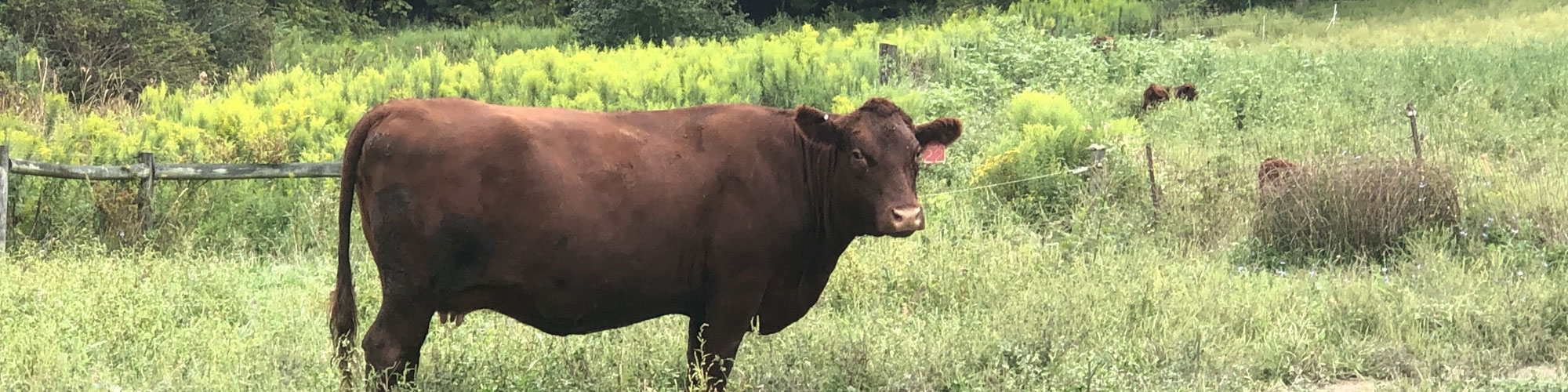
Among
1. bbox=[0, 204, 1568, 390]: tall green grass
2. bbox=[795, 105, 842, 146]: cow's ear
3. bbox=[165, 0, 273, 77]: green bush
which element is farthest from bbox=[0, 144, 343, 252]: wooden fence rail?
bbox=[165, 0, 273, 77]: green bush

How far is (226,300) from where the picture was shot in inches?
255

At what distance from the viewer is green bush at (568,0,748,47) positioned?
2191 centimetres

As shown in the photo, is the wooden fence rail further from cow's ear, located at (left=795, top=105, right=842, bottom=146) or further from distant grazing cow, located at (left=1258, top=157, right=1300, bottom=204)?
distant grazing cow, located at (left=1258, top=157, right=1300, bottom=204)

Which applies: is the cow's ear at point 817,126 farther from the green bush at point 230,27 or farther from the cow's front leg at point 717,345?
the green bush at point 230,27

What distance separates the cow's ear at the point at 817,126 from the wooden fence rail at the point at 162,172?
4.54m

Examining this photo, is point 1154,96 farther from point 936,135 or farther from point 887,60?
point 936,135

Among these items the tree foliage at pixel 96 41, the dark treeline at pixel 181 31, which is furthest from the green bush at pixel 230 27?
the tree foliage at pixel 96 41

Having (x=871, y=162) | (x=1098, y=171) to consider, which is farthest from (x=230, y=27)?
(x=871, y=162)

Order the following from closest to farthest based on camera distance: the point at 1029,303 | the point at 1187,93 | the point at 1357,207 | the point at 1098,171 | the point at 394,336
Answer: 1. the point at 394,336
2. the point at 1029,303
3. the point at 1357,207
4. the point at 1098,171
5. the point at 1187,93

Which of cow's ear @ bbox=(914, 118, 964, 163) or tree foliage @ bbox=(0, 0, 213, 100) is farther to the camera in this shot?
tree foliage @ bbox=(0, 0, 213, 100)

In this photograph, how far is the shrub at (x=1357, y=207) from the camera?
7840 mm

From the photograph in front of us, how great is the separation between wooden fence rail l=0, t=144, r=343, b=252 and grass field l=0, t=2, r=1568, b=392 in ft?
0.93

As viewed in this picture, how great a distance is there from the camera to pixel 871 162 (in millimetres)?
4453

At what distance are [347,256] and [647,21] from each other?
17.9m
